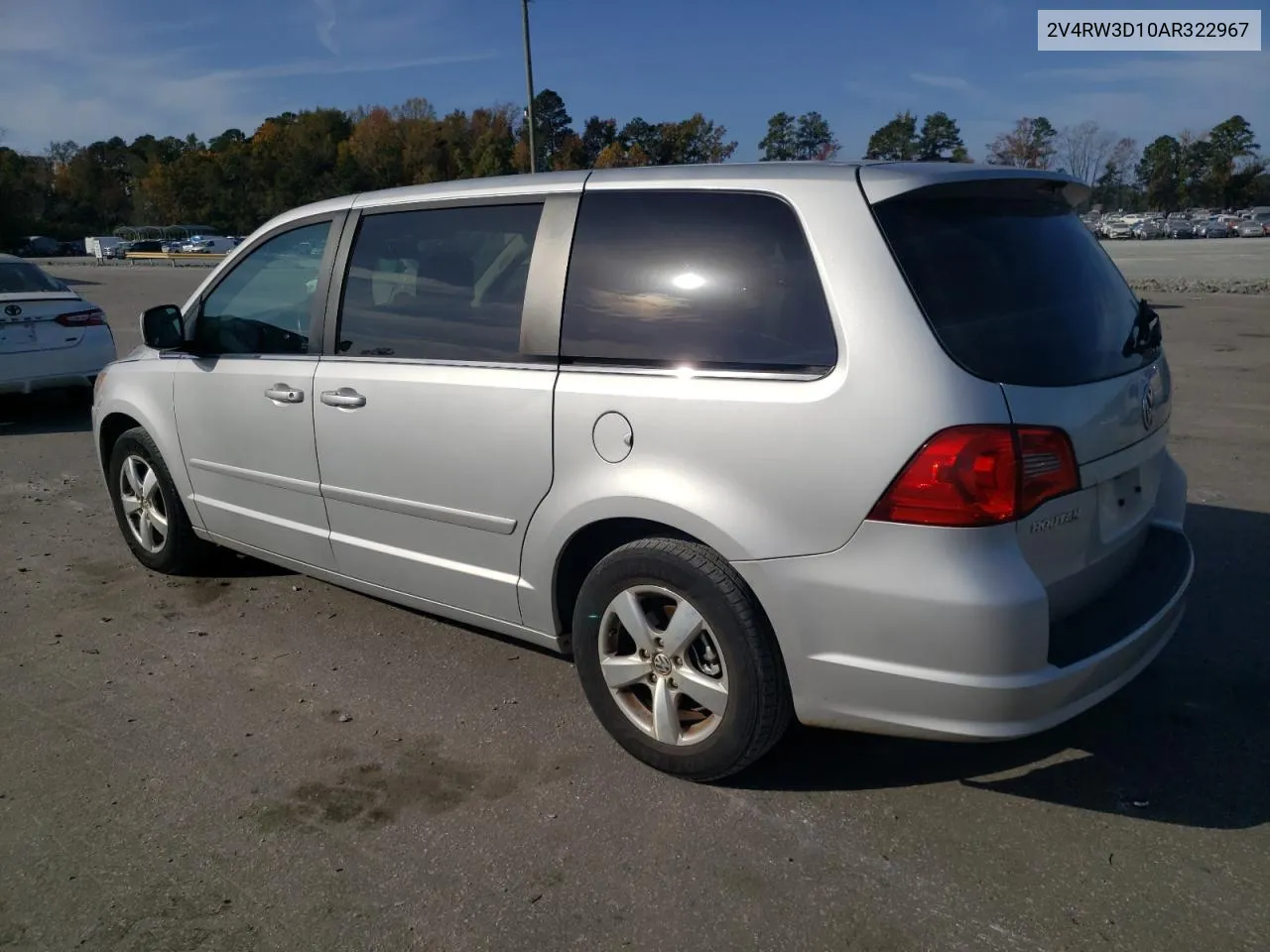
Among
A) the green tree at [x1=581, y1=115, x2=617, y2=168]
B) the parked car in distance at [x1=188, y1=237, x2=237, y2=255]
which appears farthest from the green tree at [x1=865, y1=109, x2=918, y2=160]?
the parked car in distance at [x1=188, y1=237, x2=237, y2=255]

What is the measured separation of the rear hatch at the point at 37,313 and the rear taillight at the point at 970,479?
9328mm

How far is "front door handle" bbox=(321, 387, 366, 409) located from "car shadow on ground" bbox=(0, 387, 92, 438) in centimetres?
669

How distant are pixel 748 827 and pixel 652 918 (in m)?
0.48

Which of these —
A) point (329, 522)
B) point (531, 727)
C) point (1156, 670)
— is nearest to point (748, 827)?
point (531, 727)

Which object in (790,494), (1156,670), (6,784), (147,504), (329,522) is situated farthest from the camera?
(147,504)

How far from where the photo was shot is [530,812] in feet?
10.1

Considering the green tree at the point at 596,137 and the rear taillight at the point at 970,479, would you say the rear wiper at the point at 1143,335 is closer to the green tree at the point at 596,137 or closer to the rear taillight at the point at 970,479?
the rear taillight at the point at 970,479

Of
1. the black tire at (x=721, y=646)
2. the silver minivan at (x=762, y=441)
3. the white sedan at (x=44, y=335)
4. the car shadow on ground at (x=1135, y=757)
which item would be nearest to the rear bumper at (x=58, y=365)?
the white sedan at (x=44, y=335)

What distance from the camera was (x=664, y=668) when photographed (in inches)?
124

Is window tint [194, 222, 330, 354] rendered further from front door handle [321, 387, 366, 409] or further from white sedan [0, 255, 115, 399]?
white sedan [0, 255, 115, 399]

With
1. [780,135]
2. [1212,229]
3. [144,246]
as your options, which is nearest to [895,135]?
[780,135]

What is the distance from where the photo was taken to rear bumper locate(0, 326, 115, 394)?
938cm

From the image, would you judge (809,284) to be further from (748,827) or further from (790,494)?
(748,827)

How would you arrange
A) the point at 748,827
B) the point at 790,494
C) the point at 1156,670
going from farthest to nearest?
1. the point at 1156,670
2. the point at 748,827
3. the point at 790,494
